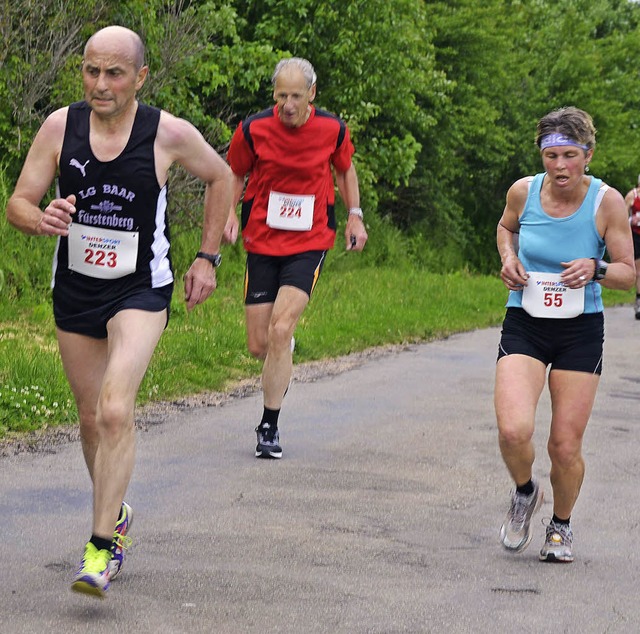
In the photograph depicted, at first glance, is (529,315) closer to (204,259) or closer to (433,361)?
(204,259)

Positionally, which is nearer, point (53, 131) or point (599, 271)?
point (53, 131)

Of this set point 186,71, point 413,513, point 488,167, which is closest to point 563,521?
point 413,513

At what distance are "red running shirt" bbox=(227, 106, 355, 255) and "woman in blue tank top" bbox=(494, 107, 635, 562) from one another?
8.04 feet

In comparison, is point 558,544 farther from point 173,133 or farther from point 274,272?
point 274,272

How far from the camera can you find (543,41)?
3447 cm

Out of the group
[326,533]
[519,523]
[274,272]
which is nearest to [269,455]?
[274,272]

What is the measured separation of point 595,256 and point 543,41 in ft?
97.3

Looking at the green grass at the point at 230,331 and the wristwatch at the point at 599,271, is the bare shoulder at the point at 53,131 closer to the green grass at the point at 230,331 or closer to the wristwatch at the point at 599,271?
the wristwatch at the point at 599,271

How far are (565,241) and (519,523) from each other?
113cm

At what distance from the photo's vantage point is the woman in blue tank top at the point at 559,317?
5688 millimetres

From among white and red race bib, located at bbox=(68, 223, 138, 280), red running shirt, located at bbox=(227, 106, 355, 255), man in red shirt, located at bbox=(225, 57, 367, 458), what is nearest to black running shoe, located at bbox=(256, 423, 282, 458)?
man in red shirt, located at bbox=(225, 57, 367, 458)

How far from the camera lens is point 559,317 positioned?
5746 millimetres

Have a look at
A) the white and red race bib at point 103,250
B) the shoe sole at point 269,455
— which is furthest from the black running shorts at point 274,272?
the white and red race bib at point 103,250

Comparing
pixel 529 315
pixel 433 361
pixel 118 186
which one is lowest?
pixel 433 361
